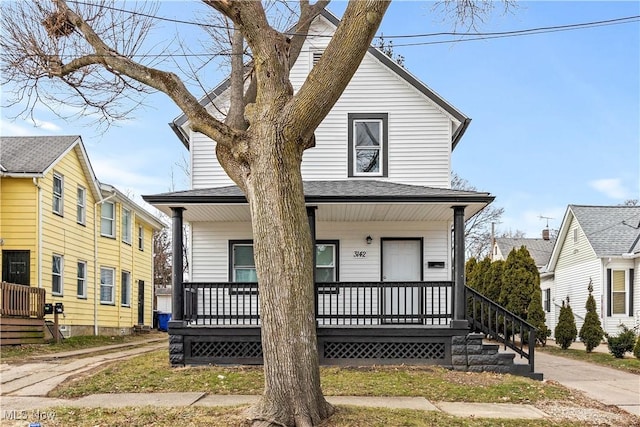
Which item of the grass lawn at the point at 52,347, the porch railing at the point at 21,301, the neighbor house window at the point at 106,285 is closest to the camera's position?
the grass lawn at the point at 52,347

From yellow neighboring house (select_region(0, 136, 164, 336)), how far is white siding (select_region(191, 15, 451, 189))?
573cm

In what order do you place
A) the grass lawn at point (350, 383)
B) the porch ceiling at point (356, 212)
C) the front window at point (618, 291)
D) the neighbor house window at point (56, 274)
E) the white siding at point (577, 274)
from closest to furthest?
the grass lawn at point (350, 383)
the porch ceiling at point (356, 212)
the neighbor house window at point (56, 274)
the front window at point (618, 291)
the white siding at point (577, 274)

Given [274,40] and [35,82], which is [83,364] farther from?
[274,40]

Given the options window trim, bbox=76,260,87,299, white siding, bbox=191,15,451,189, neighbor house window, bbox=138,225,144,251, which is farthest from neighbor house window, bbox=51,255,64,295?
neighbor house window, bbox=138,225,144,251

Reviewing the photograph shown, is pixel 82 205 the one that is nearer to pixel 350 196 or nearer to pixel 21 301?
pixel 21 301

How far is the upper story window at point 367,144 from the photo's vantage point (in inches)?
506

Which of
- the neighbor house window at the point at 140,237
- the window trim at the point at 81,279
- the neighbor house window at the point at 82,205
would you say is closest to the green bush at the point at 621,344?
the window trim at the point at 81,279

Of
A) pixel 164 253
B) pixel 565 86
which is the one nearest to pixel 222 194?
pixel 565 86

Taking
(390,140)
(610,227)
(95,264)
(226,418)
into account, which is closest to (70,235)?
(95,264)

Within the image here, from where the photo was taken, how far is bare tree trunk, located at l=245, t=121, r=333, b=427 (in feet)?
18.6

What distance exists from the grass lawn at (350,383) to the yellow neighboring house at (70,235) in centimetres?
685

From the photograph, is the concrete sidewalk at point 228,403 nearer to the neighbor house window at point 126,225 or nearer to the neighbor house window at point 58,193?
the neighbor house window at point 58,193

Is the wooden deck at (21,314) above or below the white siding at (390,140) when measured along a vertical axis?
below

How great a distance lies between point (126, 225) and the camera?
22156mm
